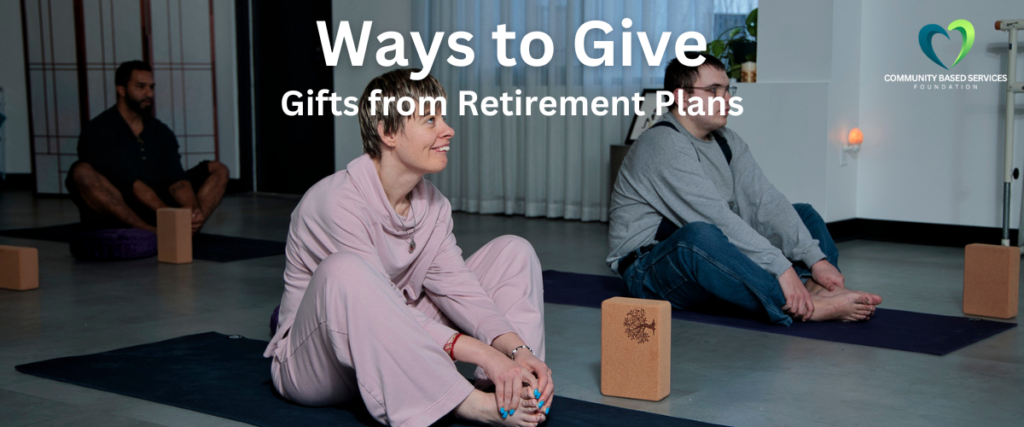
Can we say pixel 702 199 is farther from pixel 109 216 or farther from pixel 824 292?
pixel 109 216

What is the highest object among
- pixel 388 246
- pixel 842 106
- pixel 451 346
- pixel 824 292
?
pixel 842 106

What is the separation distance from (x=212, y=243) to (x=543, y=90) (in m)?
2.19

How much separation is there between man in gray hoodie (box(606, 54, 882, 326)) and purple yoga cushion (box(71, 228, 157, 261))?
87.2 inches

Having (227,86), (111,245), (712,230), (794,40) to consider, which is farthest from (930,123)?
(227,86)

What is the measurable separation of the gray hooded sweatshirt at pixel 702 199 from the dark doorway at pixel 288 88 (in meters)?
4.52

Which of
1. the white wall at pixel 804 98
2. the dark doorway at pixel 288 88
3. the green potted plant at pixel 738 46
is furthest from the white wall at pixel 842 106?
the dark doorway at pixel 288 88

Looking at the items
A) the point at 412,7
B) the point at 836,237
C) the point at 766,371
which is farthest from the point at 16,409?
the point at 412,7

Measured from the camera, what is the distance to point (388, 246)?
1747mm

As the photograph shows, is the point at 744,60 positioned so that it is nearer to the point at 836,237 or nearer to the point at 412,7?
the point at 836,237

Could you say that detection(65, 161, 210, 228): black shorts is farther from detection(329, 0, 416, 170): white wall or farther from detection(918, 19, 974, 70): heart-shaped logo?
detection(918, 19, 974, 70): heart-shaped logo

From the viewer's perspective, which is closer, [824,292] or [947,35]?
[824,292]

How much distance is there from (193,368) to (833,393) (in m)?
1.40

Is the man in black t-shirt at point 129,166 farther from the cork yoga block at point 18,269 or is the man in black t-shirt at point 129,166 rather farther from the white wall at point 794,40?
the white wall at point 794,40

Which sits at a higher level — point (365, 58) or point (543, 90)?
point (365, 58)
